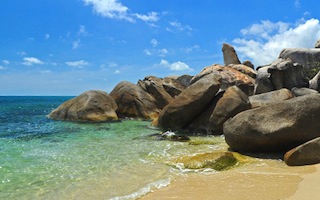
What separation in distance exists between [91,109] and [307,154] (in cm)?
1552

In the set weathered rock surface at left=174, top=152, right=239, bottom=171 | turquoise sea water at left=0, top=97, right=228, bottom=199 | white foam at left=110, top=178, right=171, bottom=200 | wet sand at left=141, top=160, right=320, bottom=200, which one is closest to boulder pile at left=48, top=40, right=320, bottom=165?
wet sand at left=141, top=160, right=320, bottom=200

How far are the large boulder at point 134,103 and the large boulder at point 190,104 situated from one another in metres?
7.32

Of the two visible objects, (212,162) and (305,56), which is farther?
(305,56)

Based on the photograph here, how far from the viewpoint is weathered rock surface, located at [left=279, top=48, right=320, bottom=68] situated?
25141mm

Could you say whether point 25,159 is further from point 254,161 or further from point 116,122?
point 116,122

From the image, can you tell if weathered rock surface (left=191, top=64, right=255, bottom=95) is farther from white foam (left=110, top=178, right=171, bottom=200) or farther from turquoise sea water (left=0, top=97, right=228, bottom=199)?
white foam (left=110, top=178, right=171, bottom=200)

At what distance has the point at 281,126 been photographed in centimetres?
833

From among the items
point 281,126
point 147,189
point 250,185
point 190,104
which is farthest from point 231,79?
point 147,189

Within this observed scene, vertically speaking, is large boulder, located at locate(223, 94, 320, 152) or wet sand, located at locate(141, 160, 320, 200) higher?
large boulder, located at locate(223, 94, 320, 152)

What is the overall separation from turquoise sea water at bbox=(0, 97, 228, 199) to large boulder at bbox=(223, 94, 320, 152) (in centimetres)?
184

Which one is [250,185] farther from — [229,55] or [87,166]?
[229,55]

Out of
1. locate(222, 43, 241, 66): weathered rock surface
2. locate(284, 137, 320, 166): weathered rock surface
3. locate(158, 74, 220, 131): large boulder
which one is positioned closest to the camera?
locate(284, 137, 320, 166): weathered rock surface

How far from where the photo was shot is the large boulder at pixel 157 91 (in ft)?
82.0

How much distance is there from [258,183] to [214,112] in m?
7.83
